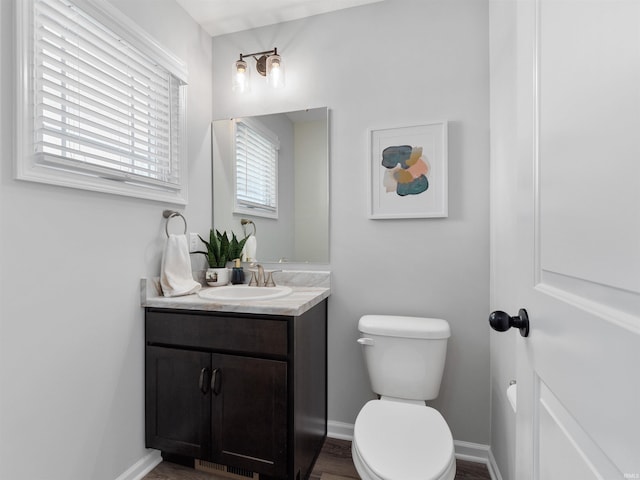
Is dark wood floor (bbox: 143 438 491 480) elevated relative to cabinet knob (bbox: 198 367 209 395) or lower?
lower

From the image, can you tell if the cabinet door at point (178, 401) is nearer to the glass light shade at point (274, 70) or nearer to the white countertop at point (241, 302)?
the white countertop at point (241, 302)

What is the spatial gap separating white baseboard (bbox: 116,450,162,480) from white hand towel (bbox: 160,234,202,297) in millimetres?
811

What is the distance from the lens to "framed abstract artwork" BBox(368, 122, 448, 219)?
1769mm

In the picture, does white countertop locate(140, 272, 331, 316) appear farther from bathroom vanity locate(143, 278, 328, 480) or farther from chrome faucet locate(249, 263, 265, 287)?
chrome faucet locate(249, 263, 265, 287)

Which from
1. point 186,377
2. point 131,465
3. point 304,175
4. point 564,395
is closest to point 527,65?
point 564,395

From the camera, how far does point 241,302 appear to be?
150 centimetres

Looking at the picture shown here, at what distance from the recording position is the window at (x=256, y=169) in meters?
2.09

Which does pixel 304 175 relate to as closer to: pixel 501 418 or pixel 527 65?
pixel 527 65

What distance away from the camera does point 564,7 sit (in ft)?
1.75

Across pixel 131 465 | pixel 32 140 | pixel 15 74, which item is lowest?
pixel 131 465

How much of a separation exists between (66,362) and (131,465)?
661 millimetres

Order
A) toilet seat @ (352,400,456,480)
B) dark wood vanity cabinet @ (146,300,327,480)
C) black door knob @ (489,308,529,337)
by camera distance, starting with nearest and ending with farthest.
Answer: black door knob @ (489,308,529,337) < toilet seat @ (352,400,456,480) < dark wood vanity cabinet @ (146,300,327,480)

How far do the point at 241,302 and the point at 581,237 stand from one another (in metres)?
1.30

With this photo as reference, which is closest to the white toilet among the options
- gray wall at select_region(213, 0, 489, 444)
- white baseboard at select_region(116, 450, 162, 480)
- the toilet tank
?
the toilet tank
